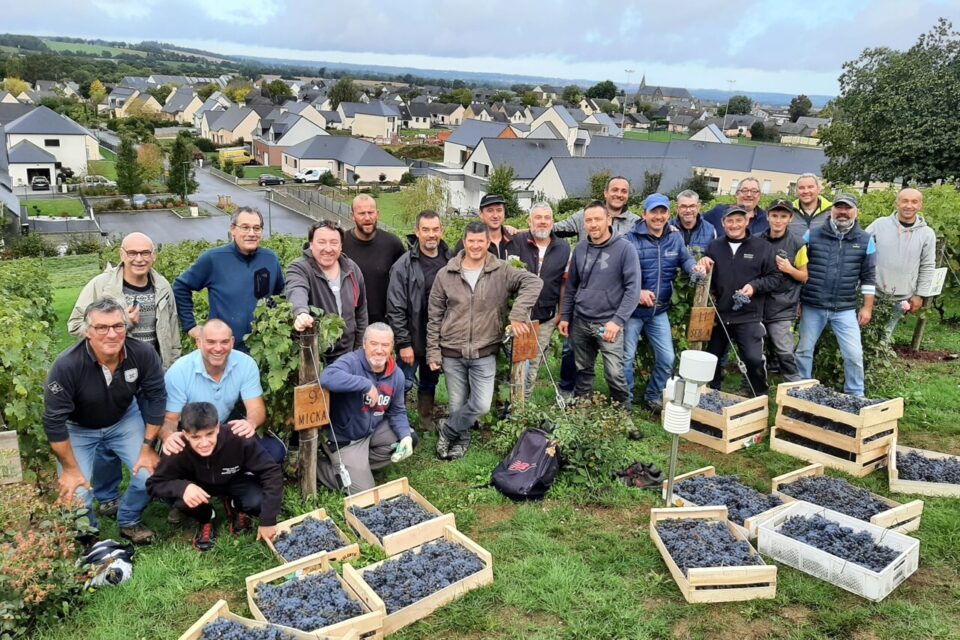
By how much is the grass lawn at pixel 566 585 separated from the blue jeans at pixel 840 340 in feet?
4.88

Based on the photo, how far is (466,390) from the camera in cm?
649

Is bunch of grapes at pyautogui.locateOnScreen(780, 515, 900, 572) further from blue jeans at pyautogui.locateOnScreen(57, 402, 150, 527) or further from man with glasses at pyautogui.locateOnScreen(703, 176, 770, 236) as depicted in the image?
blue jeans at pyautogui.locateOnScreen(57, 402, 150, 527)

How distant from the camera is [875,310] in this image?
7.58 meters

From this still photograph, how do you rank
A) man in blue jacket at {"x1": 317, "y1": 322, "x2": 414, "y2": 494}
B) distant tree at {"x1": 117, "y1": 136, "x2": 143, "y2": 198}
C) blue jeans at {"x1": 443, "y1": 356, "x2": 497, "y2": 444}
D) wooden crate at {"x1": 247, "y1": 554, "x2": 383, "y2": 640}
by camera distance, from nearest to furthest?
wooden crate at {"x1": 247, "y1": 554, "x2": 383, "y2": 640}, man in blue jacket at {"x1": 317, "y1": 322, "x2": 414, "y2": 494}, blue jeans at {"x1": 443, "y1": 356, "x2": 497, "y2": 444}, distant tree at {"x1": 117, "y1": 136, "x2": 143, "y2": 198}

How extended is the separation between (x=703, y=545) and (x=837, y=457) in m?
2.30

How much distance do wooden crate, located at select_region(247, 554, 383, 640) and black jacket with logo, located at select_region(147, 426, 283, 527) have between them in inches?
21.1

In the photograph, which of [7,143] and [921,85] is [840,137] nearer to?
[921,85]

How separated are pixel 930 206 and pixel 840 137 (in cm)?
2774

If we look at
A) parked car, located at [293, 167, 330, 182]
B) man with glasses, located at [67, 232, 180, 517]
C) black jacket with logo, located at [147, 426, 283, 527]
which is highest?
man with glasses, located at [67, 232, 180, 517]

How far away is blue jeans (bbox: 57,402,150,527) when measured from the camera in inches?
193

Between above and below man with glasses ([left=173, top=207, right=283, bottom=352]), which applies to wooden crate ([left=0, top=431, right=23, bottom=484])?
below

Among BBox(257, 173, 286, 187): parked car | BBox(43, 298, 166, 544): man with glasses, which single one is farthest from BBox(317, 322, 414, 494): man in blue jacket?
BBox(257, 173, 286, 187): parked car

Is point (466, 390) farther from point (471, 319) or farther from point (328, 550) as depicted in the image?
point (328, 550)

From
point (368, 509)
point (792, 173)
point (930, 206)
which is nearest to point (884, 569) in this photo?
point (368, 509)
